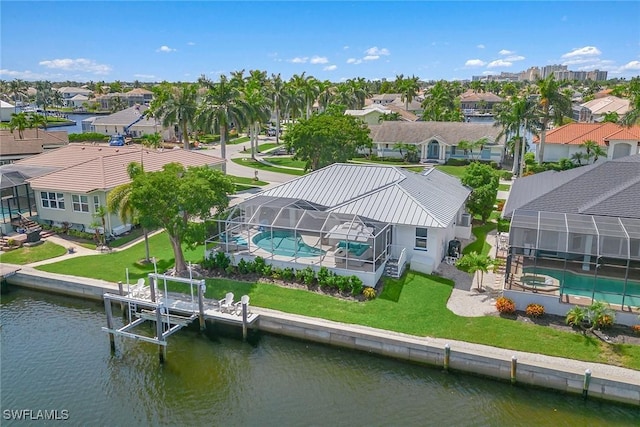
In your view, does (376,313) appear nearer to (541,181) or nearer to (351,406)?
(351,406)

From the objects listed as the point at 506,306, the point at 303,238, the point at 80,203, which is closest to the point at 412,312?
the point at 506,306

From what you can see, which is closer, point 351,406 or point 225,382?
point 351,406

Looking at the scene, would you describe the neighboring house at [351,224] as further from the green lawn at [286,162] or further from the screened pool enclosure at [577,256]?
the green lawn at [286,162]

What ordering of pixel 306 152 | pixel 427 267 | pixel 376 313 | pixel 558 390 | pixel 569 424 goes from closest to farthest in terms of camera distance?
pixel 569 424, pixel 558 390, pixel 376 313, pixel 427 267, pixel 306 152

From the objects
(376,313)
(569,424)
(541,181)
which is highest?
(541,181)

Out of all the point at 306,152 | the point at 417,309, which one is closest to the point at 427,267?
the point at 417,309

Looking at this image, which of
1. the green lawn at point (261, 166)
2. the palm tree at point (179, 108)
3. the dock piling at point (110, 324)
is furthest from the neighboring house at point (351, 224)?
the palm tree at point (179, 108)

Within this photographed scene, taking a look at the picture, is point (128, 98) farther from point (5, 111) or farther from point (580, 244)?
point (580, 244)

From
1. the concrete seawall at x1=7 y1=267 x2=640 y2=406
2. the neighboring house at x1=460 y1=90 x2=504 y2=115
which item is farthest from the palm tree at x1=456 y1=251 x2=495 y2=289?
the neighboring house at x1=460 y1=90 x2=504 y2=115
